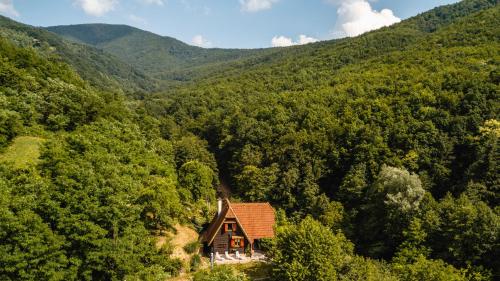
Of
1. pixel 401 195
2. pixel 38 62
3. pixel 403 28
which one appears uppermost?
pixel 403 28

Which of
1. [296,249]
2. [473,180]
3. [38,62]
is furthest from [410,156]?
[38,62]

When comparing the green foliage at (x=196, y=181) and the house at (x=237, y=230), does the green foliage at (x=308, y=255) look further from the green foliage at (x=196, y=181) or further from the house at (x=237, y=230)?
the green foliage at (x=196, y=181)

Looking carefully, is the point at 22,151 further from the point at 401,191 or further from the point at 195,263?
the point at 401,191

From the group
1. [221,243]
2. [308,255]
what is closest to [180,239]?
[221,243]

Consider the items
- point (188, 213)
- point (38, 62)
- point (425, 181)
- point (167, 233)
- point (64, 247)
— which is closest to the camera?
point (64, 247)

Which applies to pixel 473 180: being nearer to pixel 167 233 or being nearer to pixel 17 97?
pixel 167 233

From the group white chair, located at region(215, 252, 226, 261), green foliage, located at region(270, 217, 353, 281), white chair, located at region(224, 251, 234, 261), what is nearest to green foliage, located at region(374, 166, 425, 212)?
green foliage, located at region(270, 217, 353, 281)

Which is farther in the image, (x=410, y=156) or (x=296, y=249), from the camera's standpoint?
Answer: (x=410, y=156)

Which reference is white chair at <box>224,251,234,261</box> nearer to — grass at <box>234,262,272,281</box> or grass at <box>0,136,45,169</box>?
grass at <box>234,262,272,281</box>
